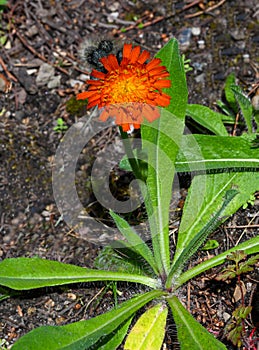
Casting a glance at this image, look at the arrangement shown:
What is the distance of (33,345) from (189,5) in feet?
8.00

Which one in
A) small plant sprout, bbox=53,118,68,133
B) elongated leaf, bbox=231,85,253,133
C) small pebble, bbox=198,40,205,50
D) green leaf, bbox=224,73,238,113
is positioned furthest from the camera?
small pebble, bbox=198,40,205,50

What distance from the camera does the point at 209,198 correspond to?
267 cm

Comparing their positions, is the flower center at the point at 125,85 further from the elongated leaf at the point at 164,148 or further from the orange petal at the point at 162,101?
the elongated leaf at the point at 164,148

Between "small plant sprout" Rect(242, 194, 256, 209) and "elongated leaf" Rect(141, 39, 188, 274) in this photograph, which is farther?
"small plant sprout" Rect(242, 194, 256, 209)

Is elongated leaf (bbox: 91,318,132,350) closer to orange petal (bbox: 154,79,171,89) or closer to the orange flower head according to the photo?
the orange flower head

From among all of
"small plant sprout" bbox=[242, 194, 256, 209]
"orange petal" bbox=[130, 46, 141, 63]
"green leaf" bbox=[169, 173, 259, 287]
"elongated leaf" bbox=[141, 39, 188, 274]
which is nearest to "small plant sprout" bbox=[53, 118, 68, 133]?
"elongated leaf" bbox=[141, 39, 188, 274]

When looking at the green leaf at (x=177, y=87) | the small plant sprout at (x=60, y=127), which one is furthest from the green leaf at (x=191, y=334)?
the small plant sprout at (x=60, y=127)

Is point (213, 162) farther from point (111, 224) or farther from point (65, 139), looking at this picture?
point (65, 139)

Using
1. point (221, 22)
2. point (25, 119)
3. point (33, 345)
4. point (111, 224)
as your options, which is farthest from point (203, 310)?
point (221, 22)

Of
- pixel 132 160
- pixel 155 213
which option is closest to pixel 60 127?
pixel 132 160

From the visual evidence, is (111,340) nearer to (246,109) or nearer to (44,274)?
(44,274)

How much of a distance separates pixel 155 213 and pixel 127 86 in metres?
0.66

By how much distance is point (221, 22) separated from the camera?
3471mm

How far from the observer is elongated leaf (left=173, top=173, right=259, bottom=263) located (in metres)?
2.64
